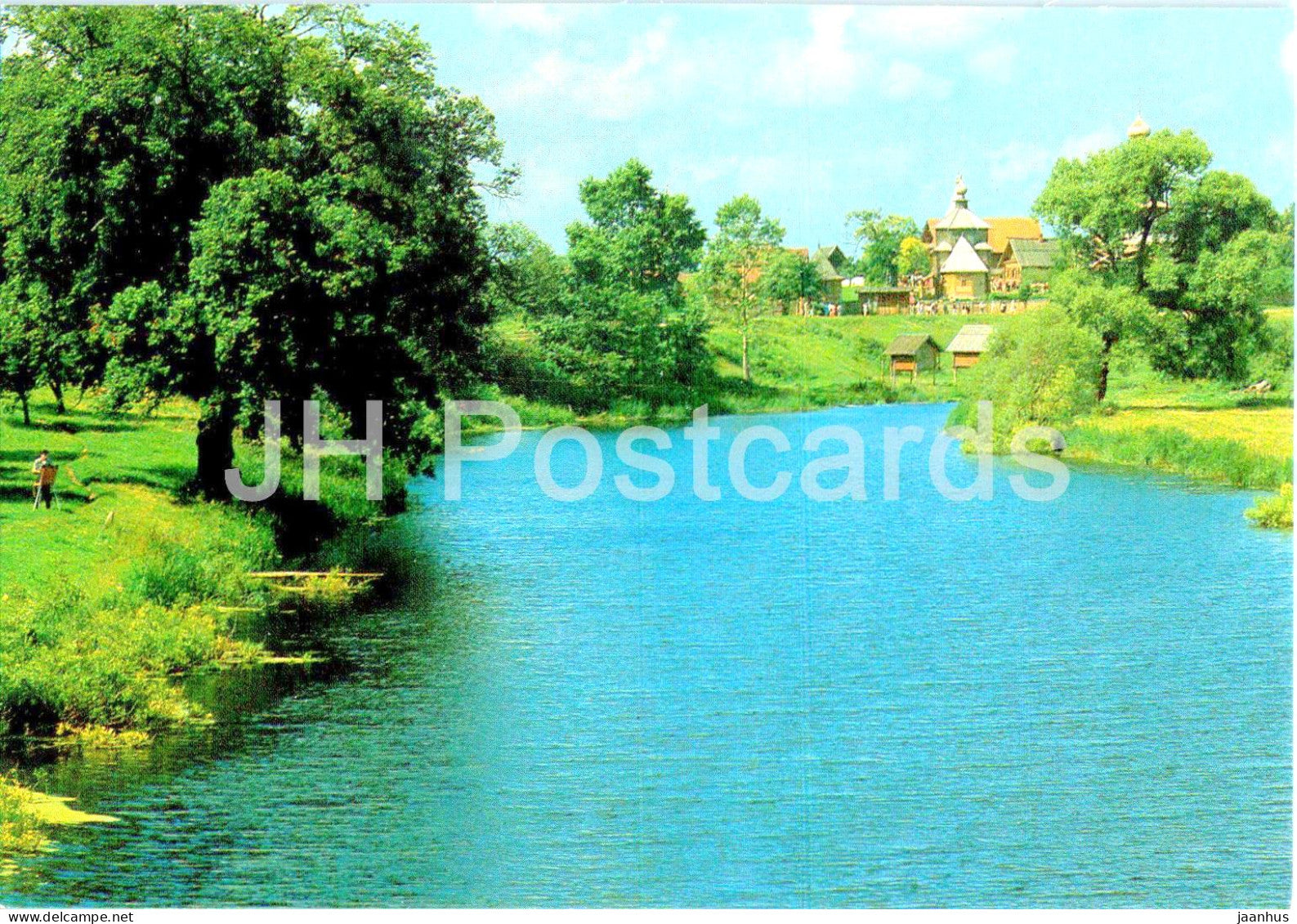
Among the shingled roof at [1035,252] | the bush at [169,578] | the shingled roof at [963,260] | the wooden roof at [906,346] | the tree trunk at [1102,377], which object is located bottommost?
the bush at [169,578]

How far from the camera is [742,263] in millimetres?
18328

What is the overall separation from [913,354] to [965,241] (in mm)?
3457

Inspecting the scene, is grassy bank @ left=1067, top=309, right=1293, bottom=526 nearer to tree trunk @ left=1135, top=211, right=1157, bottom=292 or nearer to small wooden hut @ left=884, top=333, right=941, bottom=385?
tree trunk @ left=1135, top=211, right=1157, bottom=292

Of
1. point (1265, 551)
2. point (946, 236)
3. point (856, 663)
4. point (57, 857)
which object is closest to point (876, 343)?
point (946, 236)

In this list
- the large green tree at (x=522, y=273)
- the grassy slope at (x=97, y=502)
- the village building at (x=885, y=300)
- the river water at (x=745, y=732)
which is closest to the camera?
the river water at (x=745, y=732)

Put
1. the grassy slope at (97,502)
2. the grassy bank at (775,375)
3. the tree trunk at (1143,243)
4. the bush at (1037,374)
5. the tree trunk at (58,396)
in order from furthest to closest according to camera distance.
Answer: the bush at (1037,374)
the tree trunk at (1143,243)
the grassy bank at (775,375)
the tree trunk at (58,396)
the grassy slope at (97,502)

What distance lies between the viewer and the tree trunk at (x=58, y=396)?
16406 mm

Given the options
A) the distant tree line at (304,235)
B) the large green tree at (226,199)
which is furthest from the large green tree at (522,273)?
the large green tree at (226,199)

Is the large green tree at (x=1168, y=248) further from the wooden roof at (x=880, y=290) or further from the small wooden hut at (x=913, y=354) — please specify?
the wooden roof at (x=880, y=290)

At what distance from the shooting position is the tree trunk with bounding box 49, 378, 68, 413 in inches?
646

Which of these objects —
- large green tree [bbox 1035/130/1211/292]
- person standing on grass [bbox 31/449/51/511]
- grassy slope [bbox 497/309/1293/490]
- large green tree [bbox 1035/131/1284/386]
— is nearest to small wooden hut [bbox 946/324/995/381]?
grassy slope [bbox 497/309/1293/490]

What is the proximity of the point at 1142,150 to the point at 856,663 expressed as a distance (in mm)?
8487

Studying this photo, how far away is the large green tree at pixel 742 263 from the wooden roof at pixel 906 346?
2.71 meters

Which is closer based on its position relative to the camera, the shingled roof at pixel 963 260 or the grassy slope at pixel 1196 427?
the shingled roof at pixel 963 260
